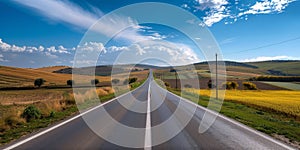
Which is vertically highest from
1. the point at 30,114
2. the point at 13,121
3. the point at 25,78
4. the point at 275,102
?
the point at 25,78

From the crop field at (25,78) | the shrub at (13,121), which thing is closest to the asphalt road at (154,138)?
the shrub at (13,121)

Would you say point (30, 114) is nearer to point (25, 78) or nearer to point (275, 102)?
point (275, 102)

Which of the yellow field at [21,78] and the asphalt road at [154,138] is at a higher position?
the yellow field at [21,78]

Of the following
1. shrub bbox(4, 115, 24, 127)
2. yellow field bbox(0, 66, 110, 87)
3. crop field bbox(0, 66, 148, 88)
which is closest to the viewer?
shrub bbox(4, 115, 24, 127)

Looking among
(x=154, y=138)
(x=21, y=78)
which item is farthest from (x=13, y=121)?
(x=21, y=78)

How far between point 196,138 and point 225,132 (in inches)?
63.0

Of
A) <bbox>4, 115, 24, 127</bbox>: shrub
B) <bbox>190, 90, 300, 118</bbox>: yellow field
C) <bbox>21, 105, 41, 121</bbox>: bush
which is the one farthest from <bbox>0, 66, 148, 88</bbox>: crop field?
<bbox>4, 115, 24, 127</bbox>: shrub

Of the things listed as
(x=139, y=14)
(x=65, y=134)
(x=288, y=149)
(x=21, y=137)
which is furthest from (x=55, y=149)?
(x=139, y=14)

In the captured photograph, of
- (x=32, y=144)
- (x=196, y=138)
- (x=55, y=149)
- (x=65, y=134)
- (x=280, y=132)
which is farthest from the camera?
(x=280, y=132)

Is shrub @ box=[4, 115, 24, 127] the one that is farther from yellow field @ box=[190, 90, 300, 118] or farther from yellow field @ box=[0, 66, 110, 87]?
yellow field @ box=[0, 66, 110, 87]

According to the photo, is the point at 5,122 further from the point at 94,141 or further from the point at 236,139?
the point at 236,139

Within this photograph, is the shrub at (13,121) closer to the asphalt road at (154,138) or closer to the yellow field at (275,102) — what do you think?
the asphalt road at (154,138)

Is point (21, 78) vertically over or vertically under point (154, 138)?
over

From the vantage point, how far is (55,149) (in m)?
5.94
